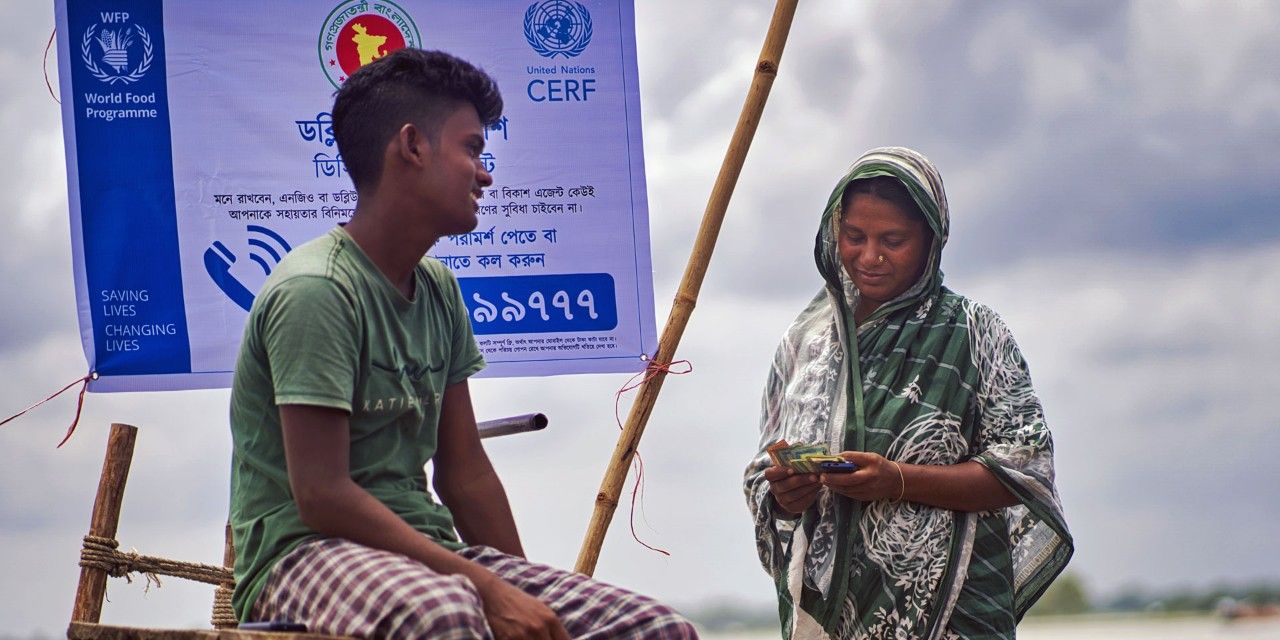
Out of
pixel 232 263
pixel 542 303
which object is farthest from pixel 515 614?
pixel 232 263

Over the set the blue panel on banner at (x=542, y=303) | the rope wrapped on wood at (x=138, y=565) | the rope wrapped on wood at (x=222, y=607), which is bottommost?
the rope wrapped on wood at (x=222, y=607)

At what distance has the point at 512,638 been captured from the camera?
2523 millimetres

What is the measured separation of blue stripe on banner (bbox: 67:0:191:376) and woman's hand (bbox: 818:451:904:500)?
6.96ft

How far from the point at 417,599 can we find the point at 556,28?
107 inches

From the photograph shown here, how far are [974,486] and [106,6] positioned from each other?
309cm

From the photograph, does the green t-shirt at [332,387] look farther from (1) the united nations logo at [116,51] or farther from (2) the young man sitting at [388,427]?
(1) the united nations logo at [116,51]

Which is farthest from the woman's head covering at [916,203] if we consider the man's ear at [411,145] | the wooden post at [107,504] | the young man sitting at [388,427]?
the wooden post at [107,504]

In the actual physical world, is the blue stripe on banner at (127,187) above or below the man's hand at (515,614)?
above

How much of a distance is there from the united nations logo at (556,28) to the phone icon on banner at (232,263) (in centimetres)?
108

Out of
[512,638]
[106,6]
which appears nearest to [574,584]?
[512,638]

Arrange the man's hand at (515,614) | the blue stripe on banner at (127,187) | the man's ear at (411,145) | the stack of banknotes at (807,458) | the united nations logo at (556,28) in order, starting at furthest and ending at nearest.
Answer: the united nations logo at (556,28) → the blue stripe on banner at (127,187) → the stack of banknotes at (807,458) → the man's ear at (411,145) → the man's hand at (515,614)

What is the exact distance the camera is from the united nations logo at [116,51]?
14.7 ft

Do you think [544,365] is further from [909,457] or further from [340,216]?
[909,457]

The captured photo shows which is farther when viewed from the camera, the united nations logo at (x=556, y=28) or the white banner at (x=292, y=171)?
the united nations logo at (x=556, y=28)
